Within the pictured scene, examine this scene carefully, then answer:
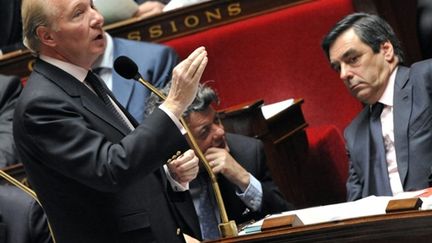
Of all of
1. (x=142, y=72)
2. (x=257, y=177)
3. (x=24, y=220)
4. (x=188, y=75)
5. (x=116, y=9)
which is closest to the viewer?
(x=188, y=75)

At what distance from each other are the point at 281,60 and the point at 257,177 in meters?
0.48

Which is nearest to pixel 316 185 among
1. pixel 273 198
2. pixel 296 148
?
pixel 296 148

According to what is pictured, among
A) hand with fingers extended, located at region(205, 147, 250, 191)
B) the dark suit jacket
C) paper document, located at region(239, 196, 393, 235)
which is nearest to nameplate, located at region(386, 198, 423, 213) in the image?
paper document, located at region(239, 196, 393, 235)

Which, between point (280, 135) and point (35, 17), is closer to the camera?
point (35, 17)

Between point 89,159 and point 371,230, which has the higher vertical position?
point 89,159

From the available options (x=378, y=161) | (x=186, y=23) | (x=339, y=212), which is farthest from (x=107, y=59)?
(x=339, y=212)

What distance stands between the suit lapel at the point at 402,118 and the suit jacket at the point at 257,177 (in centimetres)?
28

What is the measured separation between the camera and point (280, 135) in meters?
2.42

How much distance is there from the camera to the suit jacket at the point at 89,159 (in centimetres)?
148

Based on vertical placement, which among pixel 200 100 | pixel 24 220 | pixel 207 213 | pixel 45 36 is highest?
pixel 45 36

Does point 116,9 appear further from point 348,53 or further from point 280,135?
point 348,53

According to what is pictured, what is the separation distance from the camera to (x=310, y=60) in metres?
2.63

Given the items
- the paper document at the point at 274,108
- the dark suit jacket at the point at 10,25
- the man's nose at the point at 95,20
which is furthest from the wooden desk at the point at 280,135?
the dark suit jacket at the point at 10,25

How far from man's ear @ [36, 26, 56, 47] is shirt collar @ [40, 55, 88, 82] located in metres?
0.03
